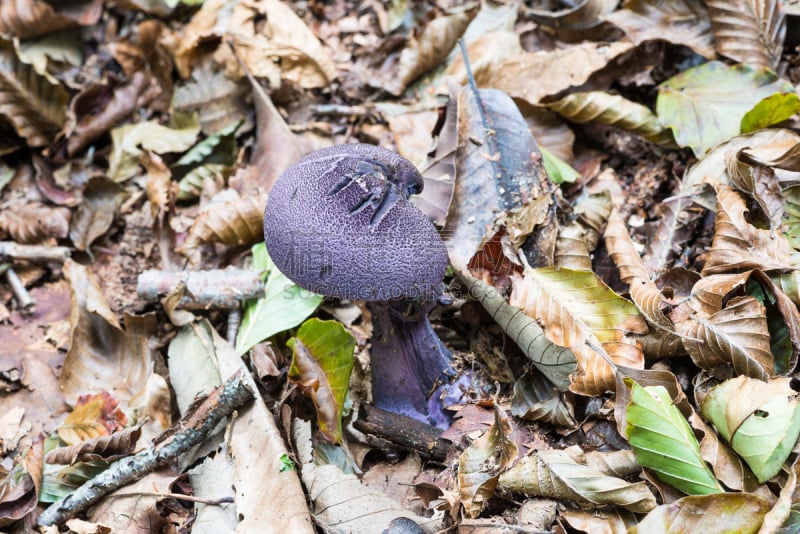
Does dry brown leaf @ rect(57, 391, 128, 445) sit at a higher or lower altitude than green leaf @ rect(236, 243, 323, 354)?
lower

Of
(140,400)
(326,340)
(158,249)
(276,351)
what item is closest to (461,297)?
(326,340)

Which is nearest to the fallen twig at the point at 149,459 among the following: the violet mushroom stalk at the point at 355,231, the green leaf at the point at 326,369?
the green leaf at the point at 326,369

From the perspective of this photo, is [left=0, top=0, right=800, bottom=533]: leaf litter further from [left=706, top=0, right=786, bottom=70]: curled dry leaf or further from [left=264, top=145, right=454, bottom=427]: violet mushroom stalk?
[left=264, top=145, right=454, bottom=427]: violet mushroom stalk

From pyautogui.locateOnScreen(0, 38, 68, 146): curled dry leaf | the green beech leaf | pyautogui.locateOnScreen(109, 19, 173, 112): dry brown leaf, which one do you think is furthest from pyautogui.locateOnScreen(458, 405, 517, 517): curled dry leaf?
pyautogui.locateOnScreen(0, 38, 68, 146): curled dry leaf

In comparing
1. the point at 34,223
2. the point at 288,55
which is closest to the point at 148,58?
the point at 288,55

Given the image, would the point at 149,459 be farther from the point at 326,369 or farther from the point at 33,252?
the point at 33,252

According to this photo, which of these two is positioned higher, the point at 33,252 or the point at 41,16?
the point at 41,16

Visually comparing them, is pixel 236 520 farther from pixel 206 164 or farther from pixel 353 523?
pixel 206 164

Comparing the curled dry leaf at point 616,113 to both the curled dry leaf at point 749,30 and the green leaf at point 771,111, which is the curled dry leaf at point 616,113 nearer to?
the green leaf at point 771,111
